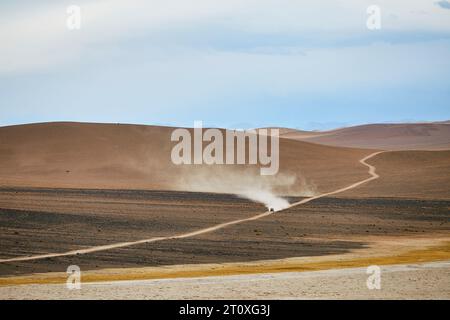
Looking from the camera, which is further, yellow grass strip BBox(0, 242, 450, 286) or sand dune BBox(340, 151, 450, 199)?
sand dune BBox(340, 151, 450, 199)

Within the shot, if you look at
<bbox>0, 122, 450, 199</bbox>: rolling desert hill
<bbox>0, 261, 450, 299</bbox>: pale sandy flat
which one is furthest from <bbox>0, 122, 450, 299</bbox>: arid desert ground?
<bbox>0, 122, 450, 199</bbox>: rolling desert hill

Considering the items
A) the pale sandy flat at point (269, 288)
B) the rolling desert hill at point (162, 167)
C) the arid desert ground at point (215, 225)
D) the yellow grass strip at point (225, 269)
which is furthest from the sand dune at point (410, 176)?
the pale sandy flat at point (269, 288)

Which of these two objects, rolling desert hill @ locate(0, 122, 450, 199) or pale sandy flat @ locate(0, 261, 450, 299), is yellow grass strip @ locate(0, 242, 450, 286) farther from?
rolling desert hill @ locate(0, 122, 450, 199)

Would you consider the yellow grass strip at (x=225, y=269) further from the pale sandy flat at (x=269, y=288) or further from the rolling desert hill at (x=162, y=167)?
the rolling desert hill at (x=162, y=167)

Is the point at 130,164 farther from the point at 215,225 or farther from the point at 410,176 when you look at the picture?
the point at 215,225

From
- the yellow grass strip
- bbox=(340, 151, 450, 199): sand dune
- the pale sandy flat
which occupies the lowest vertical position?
the pale sandy flat

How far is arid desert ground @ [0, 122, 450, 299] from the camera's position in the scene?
23.7 metres

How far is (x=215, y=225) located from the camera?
4450 cm

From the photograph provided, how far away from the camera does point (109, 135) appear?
330 ft

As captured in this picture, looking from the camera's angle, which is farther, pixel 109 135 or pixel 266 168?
pixel 109 135
